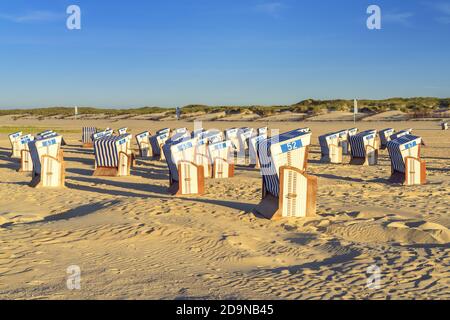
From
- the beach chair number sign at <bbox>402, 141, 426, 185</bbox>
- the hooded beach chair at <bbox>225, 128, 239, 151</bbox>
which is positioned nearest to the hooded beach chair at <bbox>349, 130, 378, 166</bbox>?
the beach chair number sign at <bbox>402, 141, 426, 185</bbox>

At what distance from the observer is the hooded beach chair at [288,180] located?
8438mm

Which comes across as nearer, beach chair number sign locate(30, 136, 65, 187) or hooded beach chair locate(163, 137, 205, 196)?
hooded beach chair locate(163, 137, 205, 196)

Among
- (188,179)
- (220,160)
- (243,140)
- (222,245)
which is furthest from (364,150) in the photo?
(222,245)

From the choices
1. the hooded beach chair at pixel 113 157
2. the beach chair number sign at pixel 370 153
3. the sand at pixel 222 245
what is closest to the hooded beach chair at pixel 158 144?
the hooded beach chair at pixel 113 157

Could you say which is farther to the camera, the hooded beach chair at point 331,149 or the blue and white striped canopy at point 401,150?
the hooded beach chair at point 331,149

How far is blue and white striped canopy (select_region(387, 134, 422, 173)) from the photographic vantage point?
12.9m

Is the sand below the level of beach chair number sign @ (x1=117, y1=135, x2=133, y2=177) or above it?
below

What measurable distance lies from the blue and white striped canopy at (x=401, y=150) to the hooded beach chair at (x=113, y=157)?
290 inches

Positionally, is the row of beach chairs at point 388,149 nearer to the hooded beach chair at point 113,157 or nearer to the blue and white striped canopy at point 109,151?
the hooded beach chair at point 113,157

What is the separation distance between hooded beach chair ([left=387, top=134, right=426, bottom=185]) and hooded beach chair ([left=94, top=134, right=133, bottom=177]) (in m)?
7.39

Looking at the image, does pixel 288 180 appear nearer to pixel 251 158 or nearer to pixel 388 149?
pixel 388 149

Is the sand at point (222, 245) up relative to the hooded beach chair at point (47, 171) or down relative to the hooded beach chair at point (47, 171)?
down

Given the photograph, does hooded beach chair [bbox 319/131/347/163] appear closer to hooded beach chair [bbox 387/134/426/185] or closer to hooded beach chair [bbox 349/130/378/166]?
hooded beach chair [bbox 349/130/378/166]
